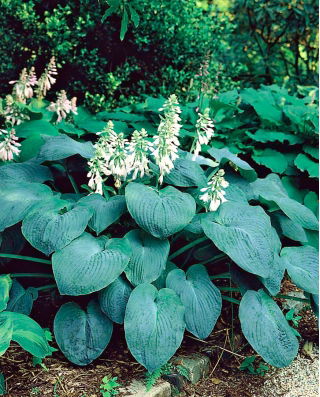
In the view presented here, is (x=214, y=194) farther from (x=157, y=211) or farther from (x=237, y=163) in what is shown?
(x=237, y=163)

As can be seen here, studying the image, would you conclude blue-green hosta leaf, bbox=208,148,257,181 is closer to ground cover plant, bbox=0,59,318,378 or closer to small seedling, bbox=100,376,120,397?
ground cover plant, bbox=0,59,318,378

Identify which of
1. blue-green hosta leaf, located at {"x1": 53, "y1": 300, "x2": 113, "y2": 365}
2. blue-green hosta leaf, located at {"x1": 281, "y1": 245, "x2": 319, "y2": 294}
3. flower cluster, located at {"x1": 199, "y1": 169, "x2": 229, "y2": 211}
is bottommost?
blue-green hosta leaf, located at {"x1": 53, "y1": 300, "x2": 113, "y2": 365}

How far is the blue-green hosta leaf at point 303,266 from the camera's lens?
2.81 meters

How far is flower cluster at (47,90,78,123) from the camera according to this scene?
13.0ft

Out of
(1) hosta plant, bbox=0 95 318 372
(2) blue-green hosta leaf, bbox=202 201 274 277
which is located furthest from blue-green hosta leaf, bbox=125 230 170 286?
(2) blue-green hosta leaf, bbox=202 201 274 277

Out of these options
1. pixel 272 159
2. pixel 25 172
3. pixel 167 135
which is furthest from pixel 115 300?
pixel 272 159

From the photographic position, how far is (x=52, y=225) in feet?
8.74

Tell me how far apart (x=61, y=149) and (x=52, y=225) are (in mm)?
605

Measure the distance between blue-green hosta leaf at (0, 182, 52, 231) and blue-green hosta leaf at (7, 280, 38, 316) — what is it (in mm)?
339

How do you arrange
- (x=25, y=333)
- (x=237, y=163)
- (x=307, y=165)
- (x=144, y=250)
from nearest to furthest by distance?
(x=25, y=333), (x=144, y=250), (x=237, y=163), (x=307, y=165)

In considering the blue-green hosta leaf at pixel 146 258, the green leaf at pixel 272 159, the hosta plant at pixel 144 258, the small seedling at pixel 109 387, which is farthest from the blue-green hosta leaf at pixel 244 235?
the green leaf at pixel 272 159

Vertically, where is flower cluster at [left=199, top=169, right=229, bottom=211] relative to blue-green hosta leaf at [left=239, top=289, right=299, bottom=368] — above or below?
above

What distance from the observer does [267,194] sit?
3.40 m

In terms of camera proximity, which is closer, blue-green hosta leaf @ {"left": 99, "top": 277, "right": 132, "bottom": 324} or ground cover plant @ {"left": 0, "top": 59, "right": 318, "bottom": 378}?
ground cover plant @ {"left": 0, "top": 59, "right": 318, "bottom": 378}
